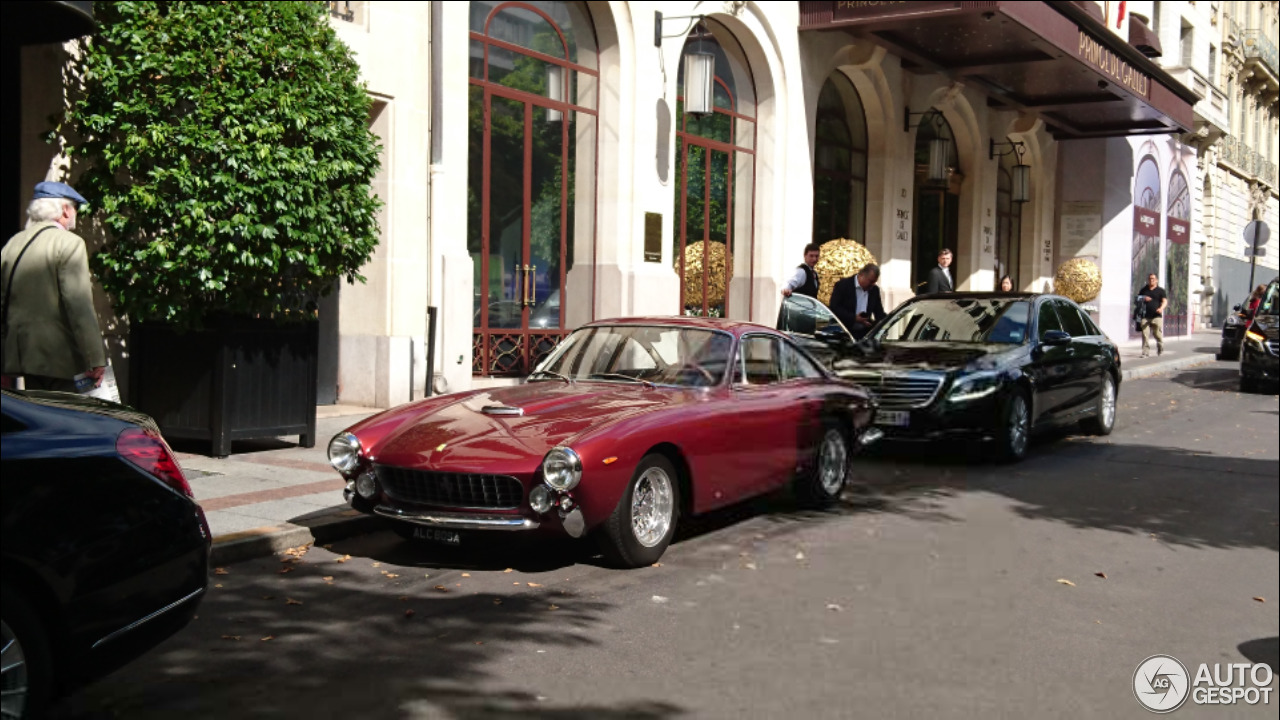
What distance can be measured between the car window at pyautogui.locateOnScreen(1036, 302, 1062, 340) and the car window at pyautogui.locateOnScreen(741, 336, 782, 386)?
4.46 meters

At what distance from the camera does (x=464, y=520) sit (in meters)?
6.23

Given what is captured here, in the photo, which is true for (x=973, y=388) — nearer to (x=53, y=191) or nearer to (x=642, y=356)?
(x=642, y=356)

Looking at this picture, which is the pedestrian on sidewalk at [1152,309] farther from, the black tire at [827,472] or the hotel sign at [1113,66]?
the black tire at [827,472]

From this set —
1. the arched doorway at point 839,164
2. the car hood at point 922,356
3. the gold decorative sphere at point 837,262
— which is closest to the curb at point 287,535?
the car hood at point 922,356

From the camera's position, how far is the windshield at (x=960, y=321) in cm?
1163

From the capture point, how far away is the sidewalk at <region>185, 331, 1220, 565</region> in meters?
6.68

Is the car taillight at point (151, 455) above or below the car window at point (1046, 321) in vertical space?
below

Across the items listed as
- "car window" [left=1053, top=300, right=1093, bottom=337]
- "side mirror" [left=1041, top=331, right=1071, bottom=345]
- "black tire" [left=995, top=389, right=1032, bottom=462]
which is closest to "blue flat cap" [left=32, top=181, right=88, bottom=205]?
"black tire" [left=995, top=389, right=1032, bottom=462]

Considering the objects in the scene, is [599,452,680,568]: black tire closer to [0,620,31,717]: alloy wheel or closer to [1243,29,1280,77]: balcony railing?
[0,620,31,717]: alloy wheel

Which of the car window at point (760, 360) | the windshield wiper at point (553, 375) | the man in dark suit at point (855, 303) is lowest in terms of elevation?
the windshield wiper at point (553, 375)

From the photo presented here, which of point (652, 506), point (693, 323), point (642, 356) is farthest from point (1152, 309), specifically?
point (652, 506)

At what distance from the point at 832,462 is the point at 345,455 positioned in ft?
11.5

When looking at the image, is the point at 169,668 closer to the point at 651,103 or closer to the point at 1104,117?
the point at 651,103

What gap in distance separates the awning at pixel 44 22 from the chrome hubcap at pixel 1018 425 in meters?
8.00
